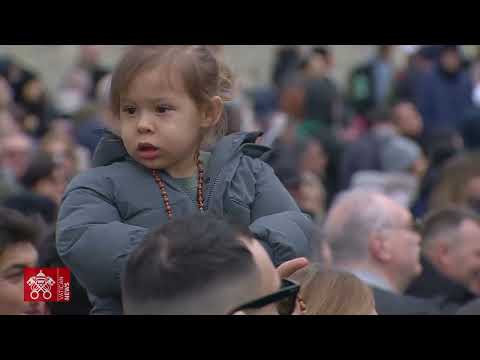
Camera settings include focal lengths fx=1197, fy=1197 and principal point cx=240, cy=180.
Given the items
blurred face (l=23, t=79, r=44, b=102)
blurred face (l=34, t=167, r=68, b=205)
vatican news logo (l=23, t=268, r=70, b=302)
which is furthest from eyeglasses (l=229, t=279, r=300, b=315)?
blurred face (l=23, t=79, r=44, b=102)

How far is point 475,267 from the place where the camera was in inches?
240

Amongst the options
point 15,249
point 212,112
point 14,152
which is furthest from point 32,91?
point 212,112

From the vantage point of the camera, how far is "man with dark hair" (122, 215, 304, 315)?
2.33m

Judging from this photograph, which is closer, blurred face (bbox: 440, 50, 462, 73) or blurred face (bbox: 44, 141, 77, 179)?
blurred face (bbox: 44, 141, 77, 179)

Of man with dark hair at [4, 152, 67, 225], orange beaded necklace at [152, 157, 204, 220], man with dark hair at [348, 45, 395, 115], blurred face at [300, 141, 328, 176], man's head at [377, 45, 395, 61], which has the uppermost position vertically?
man's head at [377, 45, 395, 61]

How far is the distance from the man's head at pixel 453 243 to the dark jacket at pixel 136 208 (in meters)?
3.27

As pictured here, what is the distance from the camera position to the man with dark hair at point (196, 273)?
7.65 feet

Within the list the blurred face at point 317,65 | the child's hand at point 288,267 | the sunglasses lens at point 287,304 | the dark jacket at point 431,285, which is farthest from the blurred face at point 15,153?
the sunglasses lens at point 287,304

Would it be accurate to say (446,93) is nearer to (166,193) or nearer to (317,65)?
(317,65)

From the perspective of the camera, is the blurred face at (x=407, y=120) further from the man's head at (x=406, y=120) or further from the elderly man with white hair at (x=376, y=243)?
the elderly man with white hair at (x=376, y=243)

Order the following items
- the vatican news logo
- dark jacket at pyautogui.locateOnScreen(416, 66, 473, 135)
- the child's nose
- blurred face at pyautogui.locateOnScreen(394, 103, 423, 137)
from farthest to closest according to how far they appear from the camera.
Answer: dark jacket at pyautogui.locateOnScreen(416, 66, 473, 135), blurred face at pyautogui.locateOnScreen(394, 103, 423, 137), the vatican news logo, the child's nose

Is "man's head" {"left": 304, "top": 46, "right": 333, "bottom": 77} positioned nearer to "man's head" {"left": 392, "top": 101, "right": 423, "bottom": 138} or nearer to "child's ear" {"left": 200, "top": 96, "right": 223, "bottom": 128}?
"man's head" {"left": 392, "top": 101, "right": 423, "bottom": 138}

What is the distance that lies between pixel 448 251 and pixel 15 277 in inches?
117
